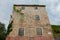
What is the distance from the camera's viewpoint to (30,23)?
2280 cm

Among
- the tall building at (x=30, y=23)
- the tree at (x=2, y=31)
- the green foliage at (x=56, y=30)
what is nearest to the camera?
the tall building at (x=30, y=23)

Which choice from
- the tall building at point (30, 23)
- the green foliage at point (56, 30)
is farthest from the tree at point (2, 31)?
the green foliage at point (56, 30)

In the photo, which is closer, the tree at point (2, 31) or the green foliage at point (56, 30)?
the green foliage at point (56, 30)

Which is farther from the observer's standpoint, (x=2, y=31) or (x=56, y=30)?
(x=2, y=31)

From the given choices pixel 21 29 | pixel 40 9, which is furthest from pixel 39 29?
pixel 40 9

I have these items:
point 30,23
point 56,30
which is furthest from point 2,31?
point 56,30

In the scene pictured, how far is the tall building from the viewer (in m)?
21.2

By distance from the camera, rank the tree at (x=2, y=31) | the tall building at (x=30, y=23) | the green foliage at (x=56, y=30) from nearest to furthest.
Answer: the tall building at (x=30, y=23) → the green foliage at (x=56, y=30) → the tree at (x=2, y=31)

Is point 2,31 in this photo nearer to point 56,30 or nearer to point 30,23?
point 30,23

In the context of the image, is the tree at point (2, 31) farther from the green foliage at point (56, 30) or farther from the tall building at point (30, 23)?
the green foliage at point (56, 30)

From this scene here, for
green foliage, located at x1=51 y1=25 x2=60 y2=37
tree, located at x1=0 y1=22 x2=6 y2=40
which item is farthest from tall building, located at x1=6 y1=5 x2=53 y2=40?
tree, located at x1=0 y1=22 x2=6 y2=40

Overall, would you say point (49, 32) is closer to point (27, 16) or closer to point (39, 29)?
point (39, 29)

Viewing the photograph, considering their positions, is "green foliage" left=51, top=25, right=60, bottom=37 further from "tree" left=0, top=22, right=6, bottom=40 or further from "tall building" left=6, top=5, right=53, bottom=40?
"tree" left=0, top=22, right=6, bottom=40

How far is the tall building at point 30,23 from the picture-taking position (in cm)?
2125
